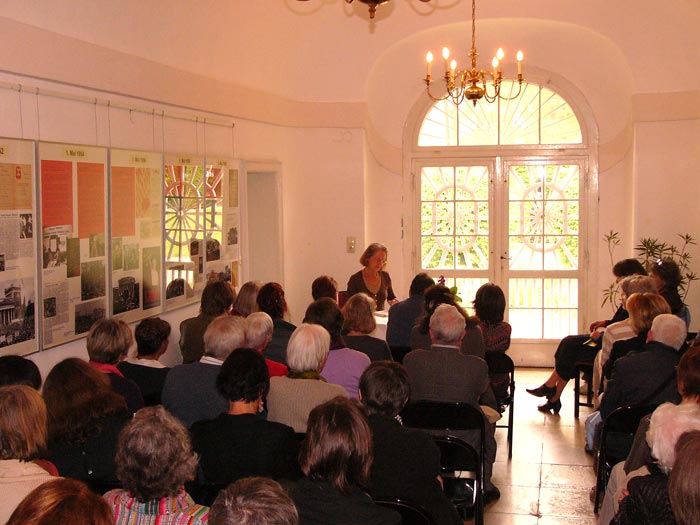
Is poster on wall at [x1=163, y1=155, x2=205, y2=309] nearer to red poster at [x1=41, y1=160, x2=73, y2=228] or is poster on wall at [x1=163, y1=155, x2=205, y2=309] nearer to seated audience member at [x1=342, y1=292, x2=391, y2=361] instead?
red poster at [x1=41, y1=160, x2=73, y2=228]

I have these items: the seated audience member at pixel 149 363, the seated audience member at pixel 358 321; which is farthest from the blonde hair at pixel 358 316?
the seated audience member at pixel 149 363

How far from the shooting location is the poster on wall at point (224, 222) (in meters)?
7.65

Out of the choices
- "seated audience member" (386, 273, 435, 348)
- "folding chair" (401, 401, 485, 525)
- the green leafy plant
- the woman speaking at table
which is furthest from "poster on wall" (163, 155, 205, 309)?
the green leafy plant

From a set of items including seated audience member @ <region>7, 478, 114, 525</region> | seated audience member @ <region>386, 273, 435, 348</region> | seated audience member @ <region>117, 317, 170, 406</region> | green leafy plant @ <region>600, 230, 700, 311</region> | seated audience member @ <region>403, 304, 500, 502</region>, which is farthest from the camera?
green leafy plant @ <region>600, 230, 700, 311</region>

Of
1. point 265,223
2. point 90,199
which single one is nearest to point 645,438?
point 90,199

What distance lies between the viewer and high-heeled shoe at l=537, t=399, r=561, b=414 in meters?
7.87

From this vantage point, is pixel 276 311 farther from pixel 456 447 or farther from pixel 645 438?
pixel 645 438

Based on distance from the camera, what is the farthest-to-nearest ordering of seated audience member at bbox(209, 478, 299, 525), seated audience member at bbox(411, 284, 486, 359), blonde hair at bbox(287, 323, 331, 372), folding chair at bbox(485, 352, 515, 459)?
1. folding chair at bbox(485, 352, 515, 459)
2. seated audience member at bbox(411, 284, 486, 359)
3. blonde hair at bbox(287, 323, 331, 372)
4. seated audience member at bbox(209, 478, 299, 525)

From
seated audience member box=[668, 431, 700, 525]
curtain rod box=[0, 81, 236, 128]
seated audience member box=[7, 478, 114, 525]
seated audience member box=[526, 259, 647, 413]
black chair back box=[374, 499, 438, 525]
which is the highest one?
curtain rod box=[0, 81, 236, 128]

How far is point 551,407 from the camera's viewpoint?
790 cm

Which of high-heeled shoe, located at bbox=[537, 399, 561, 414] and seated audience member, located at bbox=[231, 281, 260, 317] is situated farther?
high-heeled shoe, located at bbox=[537, 399, 561, 414]

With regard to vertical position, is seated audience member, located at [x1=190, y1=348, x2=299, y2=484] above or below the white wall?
below

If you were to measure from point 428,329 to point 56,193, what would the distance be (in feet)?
8.83

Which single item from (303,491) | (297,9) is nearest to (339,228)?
(297,9)
